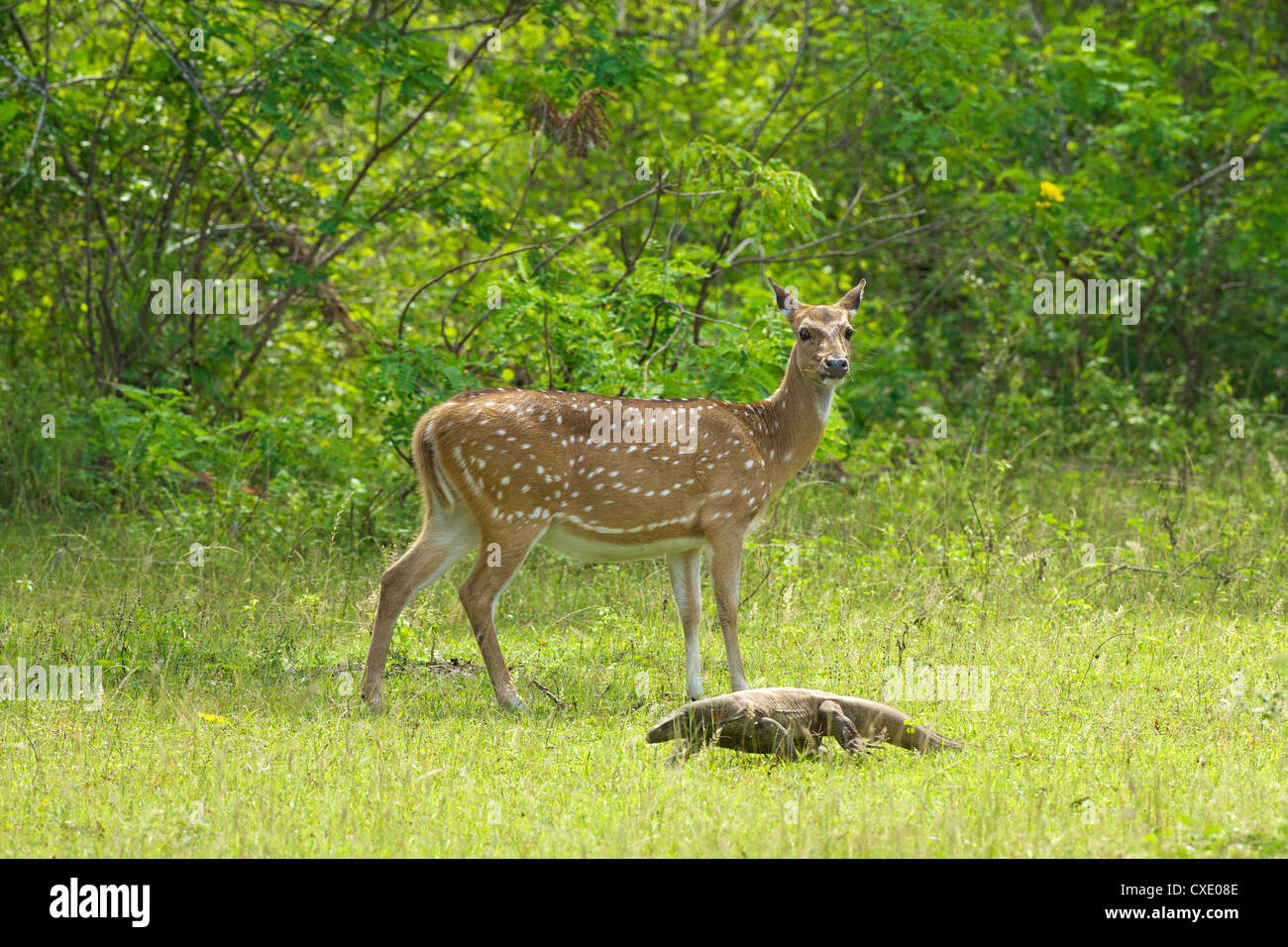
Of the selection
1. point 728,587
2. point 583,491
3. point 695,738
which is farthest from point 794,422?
point 695,738

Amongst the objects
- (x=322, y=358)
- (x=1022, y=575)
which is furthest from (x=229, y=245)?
(x=1022, y=575)

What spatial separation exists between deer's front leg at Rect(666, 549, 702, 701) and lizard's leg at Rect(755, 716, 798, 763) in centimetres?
132

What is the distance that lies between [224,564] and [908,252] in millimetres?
8878

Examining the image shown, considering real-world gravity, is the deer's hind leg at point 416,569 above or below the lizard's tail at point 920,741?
above

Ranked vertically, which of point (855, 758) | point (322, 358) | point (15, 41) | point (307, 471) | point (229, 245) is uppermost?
point (15, 41)

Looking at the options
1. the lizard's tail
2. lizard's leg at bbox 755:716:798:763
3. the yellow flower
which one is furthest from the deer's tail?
the yellow flower

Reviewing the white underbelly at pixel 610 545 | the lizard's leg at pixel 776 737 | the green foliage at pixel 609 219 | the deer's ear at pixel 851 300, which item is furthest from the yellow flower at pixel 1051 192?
the lizard's leg at pixel 776 737

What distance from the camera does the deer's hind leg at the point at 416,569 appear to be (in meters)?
7.14

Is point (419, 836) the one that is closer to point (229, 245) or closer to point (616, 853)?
point (616, 853)

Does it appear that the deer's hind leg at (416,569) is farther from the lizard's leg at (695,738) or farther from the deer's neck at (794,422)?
the lizard's leg at (695,738)

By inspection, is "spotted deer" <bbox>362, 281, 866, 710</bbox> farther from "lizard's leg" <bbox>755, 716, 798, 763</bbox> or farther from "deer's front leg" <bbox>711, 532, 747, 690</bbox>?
"lizard's leg" <bbox>755, 716, 798, 763</bbox>

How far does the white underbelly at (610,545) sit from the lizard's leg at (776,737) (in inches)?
70.5

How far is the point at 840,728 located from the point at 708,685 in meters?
1.73

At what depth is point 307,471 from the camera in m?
11.8
